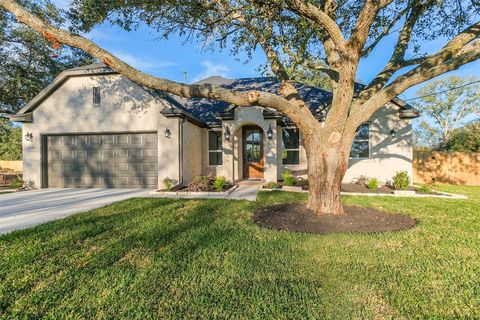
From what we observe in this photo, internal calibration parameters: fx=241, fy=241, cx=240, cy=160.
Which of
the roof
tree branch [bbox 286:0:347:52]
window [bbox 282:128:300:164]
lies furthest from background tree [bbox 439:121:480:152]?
tree branch [bbox 286:0:347:52]

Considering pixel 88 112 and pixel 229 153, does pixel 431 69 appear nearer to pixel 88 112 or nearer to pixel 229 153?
pixel 229 153

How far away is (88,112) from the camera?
1077 cm

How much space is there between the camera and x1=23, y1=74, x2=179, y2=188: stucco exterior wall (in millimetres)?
10500

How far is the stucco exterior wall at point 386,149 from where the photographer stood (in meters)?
10.8

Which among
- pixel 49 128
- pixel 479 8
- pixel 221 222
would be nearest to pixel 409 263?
pixel 221 222

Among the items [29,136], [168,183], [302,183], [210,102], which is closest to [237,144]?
[210,102]

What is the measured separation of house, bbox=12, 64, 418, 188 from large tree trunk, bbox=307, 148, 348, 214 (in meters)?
5.23

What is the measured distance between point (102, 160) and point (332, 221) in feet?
33.0

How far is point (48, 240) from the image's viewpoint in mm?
4191

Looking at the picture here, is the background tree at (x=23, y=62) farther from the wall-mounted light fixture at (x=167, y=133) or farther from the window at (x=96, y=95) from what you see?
the wall-mounted light fixture at (x=167, y=133)

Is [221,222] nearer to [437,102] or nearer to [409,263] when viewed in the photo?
[409,263]

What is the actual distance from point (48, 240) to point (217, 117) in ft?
26.9

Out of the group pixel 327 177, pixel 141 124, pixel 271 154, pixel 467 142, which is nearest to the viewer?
pixel 327 177

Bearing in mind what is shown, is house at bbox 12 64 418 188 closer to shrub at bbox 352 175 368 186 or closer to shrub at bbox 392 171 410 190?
shrub at bbox 352 175 368 186
